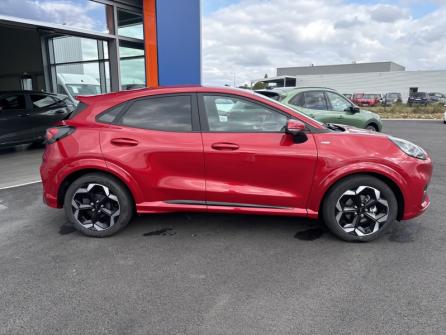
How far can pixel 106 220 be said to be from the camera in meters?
3.86

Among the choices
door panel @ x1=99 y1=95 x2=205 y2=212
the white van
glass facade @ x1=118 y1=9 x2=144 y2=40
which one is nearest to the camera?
door panel @ x1=99 y1=95 x2=205 y2=212

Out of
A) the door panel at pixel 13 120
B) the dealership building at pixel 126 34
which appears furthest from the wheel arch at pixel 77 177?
the door panel at pixel 13 120

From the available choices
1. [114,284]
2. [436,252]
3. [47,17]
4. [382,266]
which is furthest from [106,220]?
[47,17]

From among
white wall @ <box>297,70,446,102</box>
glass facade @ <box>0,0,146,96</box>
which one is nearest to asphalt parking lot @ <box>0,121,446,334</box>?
glass facade @ <box>0,0,146,96</box>

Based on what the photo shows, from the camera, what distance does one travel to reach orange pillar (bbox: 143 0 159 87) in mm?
9602

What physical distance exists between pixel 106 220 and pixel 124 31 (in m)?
8.19

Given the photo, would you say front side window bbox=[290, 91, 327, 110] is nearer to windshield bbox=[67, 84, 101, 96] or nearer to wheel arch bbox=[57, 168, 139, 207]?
wheel arch bbox=[57, 168, 139, 207]

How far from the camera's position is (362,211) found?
3611mm

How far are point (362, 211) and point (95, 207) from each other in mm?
2846

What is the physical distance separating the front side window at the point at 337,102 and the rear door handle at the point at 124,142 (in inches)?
237

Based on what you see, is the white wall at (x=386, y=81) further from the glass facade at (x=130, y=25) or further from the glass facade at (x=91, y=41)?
the glass facade at (x=130, y=25)

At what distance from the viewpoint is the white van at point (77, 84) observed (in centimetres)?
1245

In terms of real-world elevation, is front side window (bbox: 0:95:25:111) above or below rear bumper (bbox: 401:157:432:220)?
above

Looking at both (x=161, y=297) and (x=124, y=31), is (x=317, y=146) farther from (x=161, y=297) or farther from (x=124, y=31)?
(x=124, y=31)
